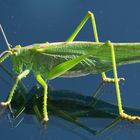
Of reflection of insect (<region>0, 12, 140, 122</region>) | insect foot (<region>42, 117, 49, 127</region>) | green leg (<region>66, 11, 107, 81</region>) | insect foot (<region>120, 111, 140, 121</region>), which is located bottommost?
insect foot (<region>120, 111, 140, 121</region>)

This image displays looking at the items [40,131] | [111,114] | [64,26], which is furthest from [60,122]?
[64,26]

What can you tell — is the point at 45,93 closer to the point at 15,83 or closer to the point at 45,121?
the point at 15,83

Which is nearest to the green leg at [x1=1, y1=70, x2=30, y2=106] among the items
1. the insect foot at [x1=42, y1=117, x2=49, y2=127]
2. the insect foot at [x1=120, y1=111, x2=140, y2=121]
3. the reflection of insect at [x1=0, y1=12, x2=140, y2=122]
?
the reflection of insect at [x1=0, y1=12, x2=140, y2=122]

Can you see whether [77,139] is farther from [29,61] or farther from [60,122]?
[29,61]

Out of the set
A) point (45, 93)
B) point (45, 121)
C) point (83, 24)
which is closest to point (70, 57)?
point (83, 24)

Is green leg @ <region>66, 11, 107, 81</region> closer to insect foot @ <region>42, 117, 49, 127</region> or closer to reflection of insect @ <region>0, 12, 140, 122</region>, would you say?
reflection of insect @ <region>0, 12, 140, 122</region>

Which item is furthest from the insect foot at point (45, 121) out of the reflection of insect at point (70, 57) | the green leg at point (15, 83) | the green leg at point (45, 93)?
the reflection of insect at point (70, 57)
